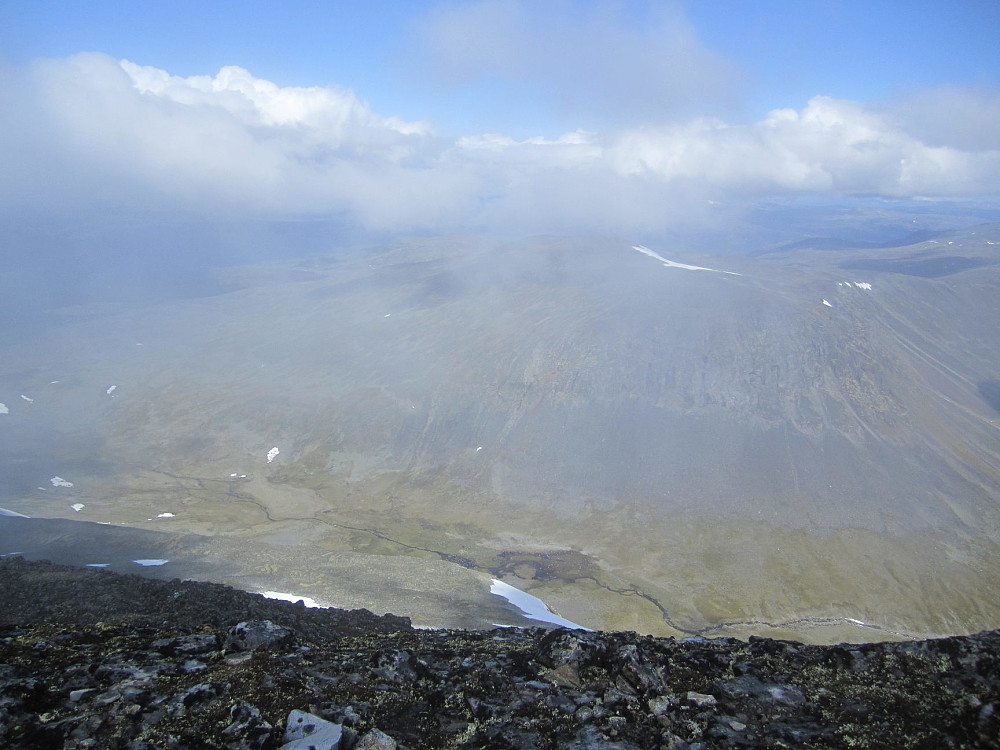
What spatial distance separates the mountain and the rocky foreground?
3107cm

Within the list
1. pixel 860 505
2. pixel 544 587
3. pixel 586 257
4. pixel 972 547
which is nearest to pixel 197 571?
pixel 544 587

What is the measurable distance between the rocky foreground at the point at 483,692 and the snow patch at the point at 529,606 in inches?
1205

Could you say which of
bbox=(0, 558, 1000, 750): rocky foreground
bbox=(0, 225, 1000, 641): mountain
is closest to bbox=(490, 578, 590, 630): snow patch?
bbox=(0, 225, 1000, 641): mountain

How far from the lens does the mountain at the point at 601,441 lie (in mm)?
64500

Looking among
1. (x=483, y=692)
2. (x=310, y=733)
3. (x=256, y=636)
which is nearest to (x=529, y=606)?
(x=256, y=636)

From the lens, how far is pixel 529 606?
152ft

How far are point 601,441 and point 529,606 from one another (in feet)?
156

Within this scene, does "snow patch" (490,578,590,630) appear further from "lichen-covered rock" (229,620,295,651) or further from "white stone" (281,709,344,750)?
"white stone" (281,709,344,750)

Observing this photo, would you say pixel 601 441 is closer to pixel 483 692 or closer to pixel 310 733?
pixel 483 692

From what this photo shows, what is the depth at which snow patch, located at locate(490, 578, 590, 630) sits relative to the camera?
42.4m

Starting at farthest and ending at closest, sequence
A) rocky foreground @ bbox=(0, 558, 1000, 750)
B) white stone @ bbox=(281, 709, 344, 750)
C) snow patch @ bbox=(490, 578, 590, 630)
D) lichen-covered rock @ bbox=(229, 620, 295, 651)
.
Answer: snow patch @ bbox=(490, 578, 590, 630), lichen-covered rock @ bbox=(229, 620, 295, 651), rocky foreground @ bbox=(0, 558, 1000, 750), white stone @ bbox=(281, 709, 344, 750)

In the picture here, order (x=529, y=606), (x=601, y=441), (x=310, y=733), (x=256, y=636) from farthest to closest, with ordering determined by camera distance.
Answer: (x=601, y=441), (x=529, y=606), (x=256, y=636), (x=310, y=733)

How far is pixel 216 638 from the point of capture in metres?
13.0

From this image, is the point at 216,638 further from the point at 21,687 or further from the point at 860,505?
the point at 860,505
